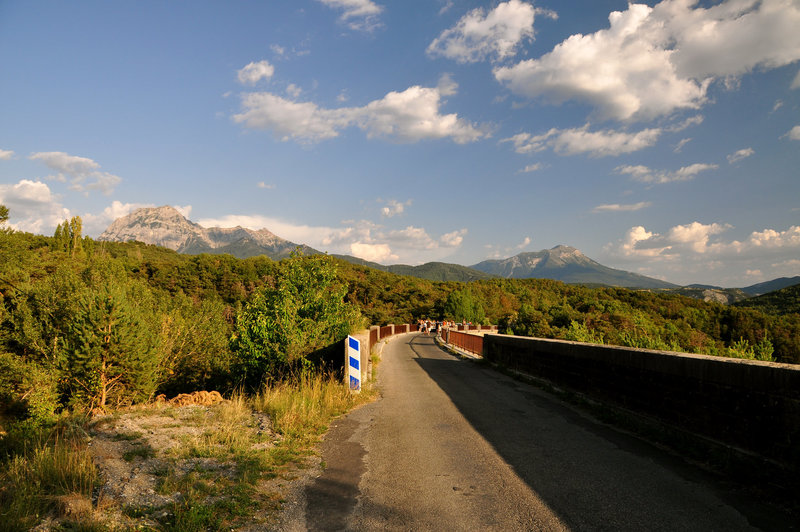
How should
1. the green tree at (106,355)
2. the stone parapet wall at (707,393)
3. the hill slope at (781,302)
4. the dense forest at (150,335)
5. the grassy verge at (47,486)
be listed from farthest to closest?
the hill slope at (781,302) → the green tree at (106,355) → the dense forest at (150,335) → the stone parapet wall at (707,393) → the grassy verge at (47,486)

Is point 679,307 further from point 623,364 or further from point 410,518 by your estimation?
point 410,518

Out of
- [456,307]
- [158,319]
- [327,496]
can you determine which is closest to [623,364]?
[327,496]

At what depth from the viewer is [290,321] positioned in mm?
11547

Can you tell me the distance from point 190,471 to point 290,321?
694 centimetres

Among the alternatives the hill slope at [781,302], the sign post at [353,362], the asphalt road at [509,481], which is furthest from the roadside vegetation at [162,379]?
the hill slope at [781,302]

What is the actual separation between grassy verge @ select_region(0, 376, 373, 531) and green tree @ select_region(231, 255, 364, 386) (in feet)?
12.3

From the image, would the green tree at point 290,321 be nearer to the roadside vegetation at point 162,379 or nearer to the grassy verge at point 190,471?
the roadside vegetation at point 162,379

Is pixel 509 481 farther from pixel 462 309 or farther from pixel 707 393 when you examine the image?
pixel 462 309

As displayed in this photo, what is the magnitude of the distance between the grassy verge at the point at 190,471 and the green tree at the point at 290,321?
376 centimetres

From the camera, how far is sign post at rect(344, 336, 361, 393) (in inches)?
395

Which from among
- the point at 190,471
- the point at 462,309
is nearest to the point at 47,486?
the point at 190,471

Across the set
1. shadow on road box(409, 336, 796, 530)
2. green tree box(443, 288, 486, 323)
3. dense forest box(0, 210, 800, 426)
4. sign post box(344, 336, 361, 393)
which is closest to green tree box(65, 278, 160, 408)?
dense forest box(0, 210, 800, 426)

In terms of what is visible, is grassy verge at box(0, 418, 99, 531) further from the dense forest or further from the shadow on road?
the dense forest

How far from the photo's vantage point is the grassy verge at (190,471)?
137 inches
